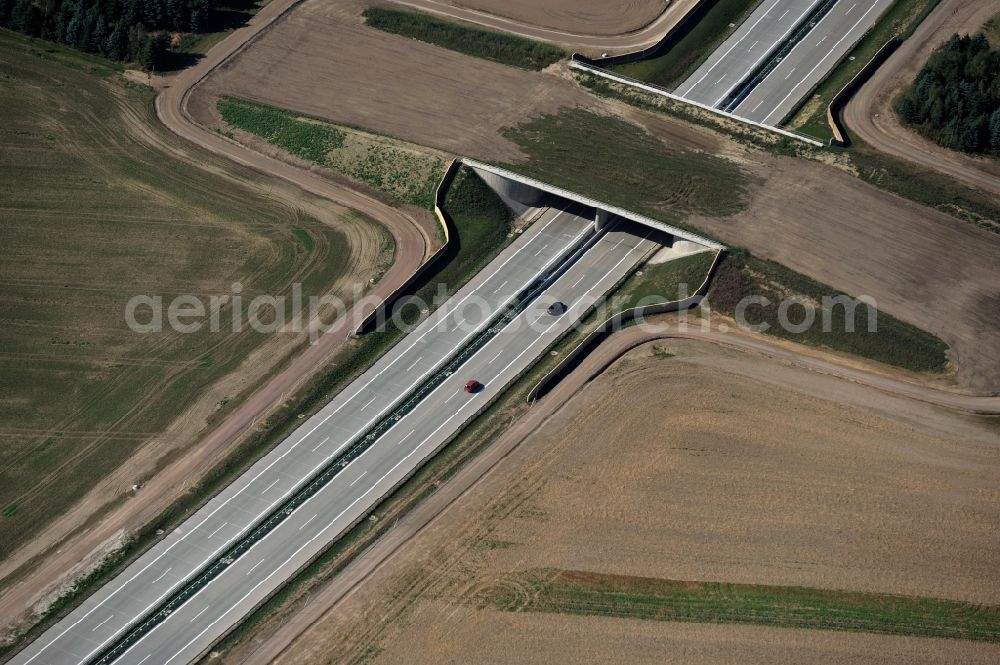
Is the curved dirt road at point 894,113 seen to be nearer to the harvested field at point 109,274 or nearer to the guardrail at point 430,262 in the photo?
the guardrail at point 430,262

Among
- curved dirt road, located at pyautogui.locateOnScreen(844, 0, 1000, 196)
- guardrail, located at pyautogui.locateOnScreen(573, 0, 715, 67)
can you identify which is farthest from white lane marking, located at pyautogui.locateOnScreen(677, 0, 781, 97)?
curved dirt road, located at pyautogui.locateOnScreen(844, 0, 1000, 196)

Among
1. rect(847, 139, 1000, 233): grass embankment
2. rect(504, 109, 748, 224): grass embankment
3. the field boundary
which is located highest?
the field boundary

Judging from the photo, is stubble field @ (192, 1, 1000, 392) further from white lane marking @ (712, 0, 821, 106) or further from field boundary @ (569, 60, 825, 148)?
white lane marking @ (712, 0, 821, 106)

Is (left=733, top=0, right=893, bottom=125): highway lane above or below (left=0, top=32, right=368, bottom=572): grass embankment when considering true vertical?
above

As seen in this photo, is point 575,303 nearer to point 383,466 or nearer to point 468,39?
point 383,466

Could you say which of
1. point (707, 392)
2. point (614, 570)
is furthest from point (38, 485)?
point (707, 392)

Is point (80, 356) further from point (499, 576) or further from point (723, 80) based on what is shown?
point (723, 80)

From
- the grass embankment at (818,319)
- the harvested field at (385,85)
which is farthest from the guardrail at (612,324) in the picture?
the harvested field at (385,85)
